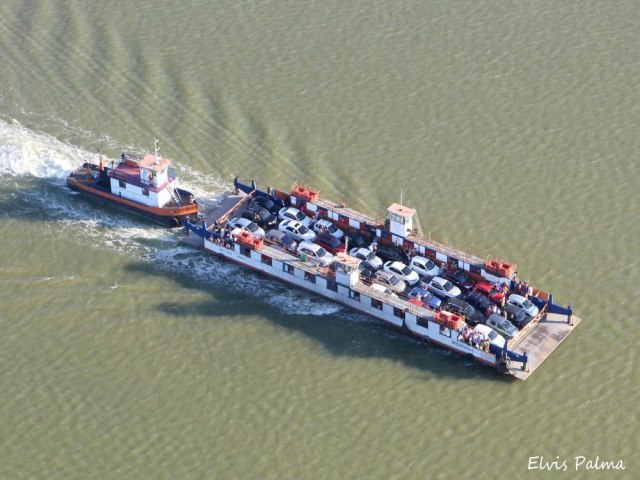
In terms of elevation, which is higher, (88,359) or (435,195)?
(435,195)

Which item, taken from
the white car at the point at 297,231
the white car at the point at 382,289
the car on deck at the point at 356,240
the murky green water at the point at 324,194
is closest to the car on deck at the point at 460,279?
the murky green water at the point at 324,194

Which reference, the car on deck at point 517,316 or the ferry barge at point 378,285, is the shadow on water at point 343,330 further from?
the car on deck at point 517,316

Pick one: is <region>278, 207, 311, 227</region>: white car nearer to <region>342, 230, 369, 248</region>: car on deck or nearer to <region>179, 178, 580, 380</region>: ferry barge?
<region>179, 178, 580, 380</region>: ferry barge

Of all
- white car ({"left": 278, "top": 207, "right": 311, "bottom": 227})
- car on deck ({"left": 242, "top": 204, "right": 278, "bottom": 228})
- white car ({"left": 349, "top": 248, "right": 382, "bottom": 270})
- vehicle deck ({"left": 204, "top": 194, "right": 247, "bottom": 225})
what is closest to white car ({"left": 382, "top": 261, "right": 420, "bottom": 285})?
white car ({"left": 349, "top": 248, "right": 382, "bottom": 270})

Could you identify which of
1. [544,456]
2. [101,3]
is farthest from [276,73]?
[544,456]

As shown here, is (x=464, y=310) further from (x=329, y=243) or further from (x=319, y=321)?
(x=329, y=243)

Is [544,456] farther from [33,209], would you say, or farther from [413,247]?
[33,209]

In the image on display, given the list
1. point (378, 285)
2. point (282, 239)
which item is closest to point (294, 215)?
point (282, 239)
